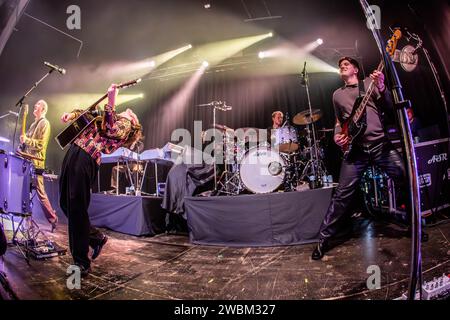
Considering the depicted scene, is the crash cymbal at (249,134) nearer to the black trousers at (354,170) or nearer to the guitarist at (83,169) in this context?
the black trousers at (354,170)

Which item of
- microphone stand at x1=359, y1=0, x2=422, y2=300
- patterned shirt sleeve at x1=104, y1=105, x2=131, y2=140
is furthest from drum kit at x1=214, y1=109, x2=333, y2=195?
microphone stand at x1=359, y1=0, x2=422, y2=300

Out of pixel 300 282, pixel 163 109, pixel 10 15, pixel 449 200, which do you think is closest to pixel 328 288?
pixel 300 282

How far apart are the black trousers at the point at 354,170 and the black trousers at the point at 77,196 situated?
284 cm

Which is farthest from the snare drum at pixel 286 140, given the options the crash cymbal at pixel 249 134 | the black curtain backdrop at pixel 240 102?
the black curtain backdrop at pixel 240 102

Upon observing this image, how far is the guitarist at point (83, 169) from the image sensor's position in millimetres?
2721

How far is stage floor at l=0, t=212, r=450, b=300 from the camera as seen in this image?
214 cm

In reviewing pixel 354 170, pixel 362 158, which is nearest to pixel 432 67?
pixel 362 158

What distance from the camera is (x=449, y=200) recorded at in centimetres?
438

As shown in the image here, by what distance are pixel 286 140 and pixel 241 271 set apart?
378 centimetres

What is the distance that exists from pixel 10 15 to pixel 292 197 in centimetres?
675

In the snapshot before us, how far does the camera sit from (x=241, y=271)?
2762 millimetres

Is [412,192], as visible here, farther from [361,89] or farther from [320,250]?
[361,89]

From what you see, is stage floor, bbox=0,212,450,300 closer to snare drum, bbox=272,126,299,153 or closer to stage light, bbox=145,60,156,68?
snare drum, bbox=272,126,299,153
